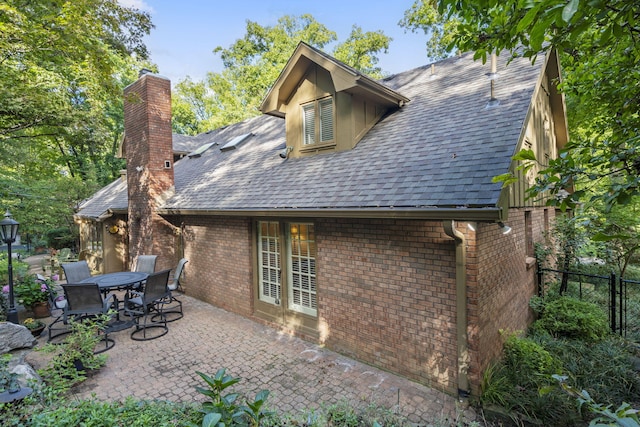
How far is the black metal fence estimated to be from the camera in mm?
6560

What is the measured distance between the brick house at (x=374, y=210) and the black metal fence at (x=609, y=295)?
0.96 m

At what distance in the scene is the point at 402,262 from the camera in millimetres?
4863

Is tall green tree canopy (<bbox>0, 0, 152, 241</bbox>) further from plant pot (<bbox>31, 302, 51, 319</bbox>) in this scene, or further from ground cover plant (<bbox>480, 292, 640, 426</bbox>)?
ground cover plant (<bbox>480, 292, 640, 426</bbox>)

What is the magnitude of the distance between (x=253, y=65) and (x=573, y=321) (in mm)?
25921

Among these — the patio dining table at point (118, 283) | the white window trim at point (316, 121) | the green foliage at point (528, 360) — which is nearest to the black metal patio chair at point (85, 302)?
the patio dining table at point (118, 283)

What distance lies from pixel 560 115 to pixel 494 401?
8.47 meters

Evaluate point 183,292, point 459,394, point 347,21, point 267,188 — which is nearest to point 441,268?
point 459,394

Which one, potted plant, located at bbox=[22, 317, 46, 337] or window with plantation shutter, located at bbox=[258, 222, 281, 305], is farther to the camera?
window with plantation shutter, located at bbox=[258, 222, 281, 305]

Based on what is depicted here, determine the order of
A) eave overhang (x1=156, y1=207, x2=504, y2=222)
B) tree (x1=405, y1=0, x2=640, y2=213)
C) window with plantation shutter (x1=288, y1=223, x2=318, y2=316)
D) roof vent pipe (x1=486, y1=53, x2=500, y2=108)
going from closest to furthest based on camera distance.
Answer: tree (x1=405, y1=0, x2=640, y2=213), eave overhang (x1=156, y1=207, x2=504, y2=222), roof vent pipe (x1=486, y1=53, x2=500, y2=108), window with plantation shutter (x1=288, y1=223, x2=318, y2=316)

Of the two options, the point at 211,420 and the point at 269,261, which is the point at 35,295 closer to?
the point at 269,261

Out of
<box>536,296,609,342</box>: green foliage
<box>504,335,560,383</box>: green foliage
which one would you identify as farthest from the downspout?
<box>536,296,609,342</box>: green foliage

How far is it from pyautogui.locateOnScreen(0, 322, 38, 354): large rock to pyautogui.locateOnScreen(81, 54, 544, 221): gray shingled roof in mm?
3975

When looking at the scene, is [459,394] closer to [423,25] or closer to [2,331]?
[2,331]

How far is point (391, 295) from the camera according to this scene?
16.4ft
